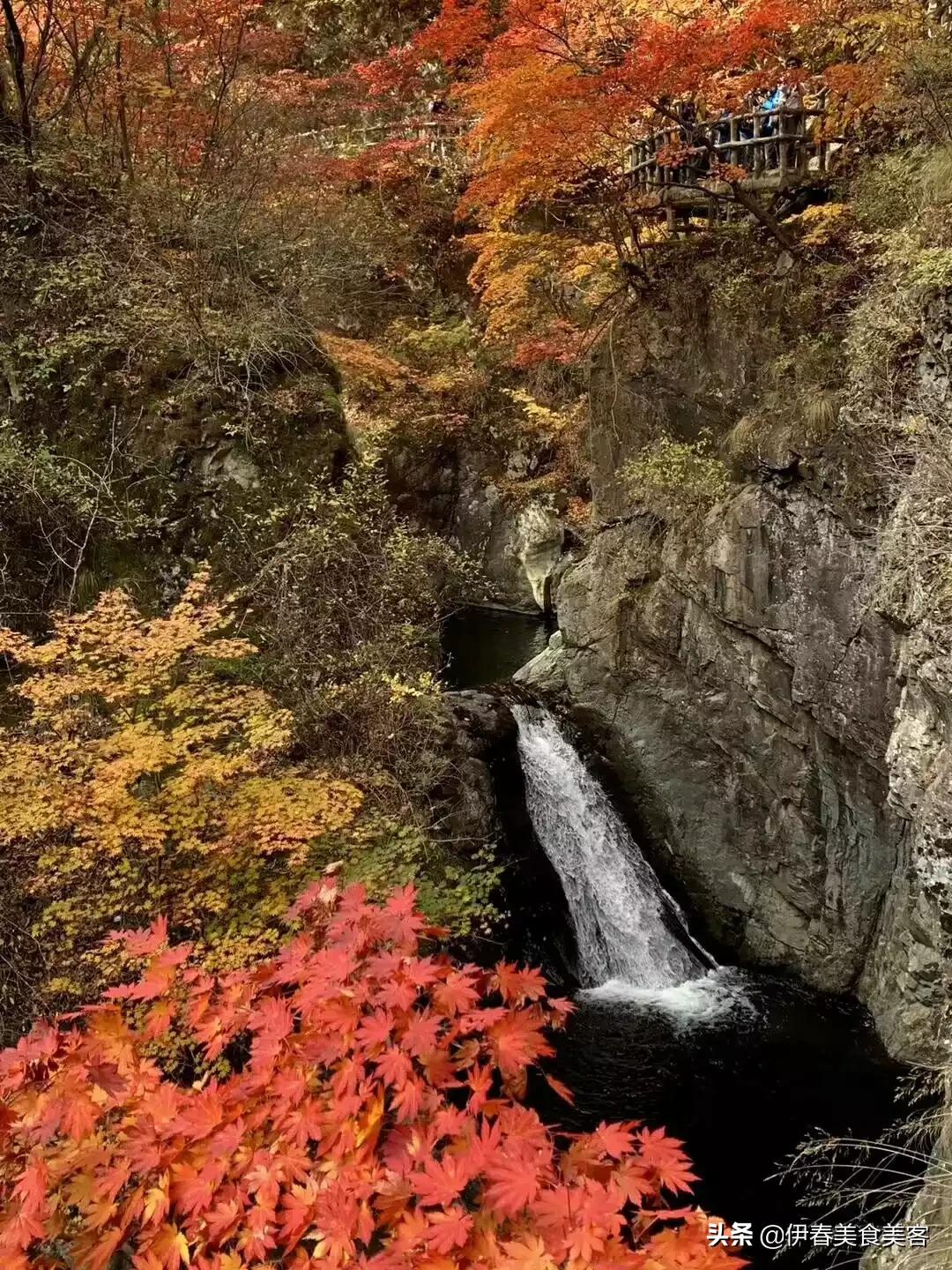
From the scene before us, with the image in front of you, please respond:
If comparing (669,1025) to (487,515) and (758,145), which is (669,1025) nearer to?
(758,145)

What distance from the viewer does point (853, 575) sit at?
881 cm

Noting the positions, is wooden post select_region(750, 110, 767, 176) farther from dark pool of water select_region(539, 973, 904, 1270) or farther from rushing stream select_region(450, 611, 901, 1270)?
dark pool of water select_region(539, 973, 904, 1270)

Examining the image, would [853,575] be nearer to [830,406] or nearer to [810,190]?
[830,406]

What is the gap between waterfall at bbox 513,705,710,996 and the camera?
10195 mm

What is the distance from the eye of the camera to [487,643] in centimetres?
1792

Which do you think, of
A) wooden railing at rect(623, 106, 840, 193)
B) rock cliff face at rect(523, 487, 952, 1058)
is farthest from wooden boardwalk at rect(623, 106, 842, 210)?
rock cliff face at rect(523, 487, 952, 1058)

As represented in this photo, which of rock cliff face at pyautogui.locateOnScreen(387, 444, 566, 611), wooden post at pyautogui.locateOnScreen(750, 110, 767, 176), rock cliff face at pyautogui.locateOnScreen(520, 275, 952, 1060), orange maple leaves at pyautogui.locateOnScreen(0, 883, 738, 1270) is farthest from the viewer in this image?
rock cliff face at pyautogui.locateOnScreen(387, 444, 566, 611)

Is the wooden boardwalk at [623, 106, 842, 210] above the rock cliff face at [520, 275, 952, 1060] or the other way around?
above

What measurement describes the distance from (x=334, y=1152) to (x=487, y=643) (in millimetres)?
14996

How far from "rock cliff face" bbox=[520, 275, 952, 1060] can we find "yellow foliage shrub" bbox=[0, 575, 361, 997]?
560cm

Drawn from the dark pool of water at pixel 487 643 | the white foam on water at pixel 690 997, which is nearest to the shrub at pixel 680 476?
the dark pool of water at pixel 487 643

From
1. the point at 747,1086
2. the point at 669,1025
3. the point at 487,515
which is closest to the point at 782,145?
the point at 487,515

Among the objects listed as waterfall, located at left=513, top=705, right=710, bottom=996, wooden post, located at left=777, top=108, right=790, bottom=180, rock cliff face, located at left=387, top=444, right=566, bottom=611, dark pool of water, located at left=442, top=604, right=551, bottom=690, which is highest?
wooden post, located at left=777, top=108, right=790, bottom=180

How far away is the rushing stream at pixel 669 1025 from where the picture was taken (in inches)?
301
